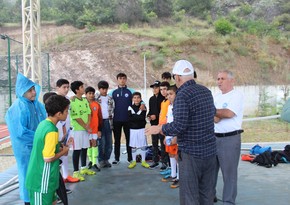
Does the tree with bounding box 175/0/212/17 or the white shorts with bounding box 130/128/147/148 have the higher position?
the tree with bounding box 175/0/212/17

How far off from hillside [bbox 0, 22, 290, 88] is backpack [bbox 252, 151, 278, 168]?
1505 cm

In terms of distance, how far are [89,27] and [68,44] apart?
4.07 metres

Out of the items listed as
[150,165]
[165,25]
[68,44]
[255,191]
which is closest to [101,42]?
[68,44]

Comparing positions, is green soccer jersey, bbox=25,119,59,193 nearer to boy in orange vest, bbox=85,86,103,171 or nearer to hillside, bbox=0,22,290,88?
boy in orange vest, bbox=85,86,103,171

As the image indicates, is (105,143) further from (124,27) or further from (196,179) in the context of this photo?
(124,27)

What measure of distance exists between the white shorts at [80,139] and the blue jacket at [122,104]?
0.80 meters

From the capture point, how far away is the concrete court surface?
390cm

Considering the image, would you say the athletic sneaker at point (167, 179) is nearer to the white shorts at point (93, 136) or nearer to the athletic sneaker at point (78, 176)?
the athletic sneaker at point (78, 176)

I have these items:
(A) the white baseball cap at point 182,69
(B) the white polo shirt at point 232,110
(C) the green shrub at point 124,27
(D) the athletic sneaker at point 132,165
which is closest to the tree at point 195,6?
(C) the green shrub at point 124,27

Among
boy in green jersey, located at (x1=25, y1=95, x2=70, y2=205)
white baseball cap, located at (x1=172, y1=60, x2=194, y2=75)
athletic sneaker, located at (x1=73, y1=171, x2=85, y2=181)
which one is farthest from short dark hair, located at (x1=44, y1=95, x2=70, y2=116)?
athletic sneaker, located at (x1=73, y1=171, x2=85, y2=181)

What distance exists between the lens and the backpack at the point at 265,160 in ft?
18.3

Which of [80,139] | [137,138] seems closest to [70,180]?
[80,139]

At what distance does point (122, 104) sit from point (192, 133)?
3040 millimetres

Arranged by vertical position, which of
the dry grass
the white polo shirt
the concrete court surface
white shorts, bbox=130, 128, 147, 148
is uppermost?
the white polo shirt
